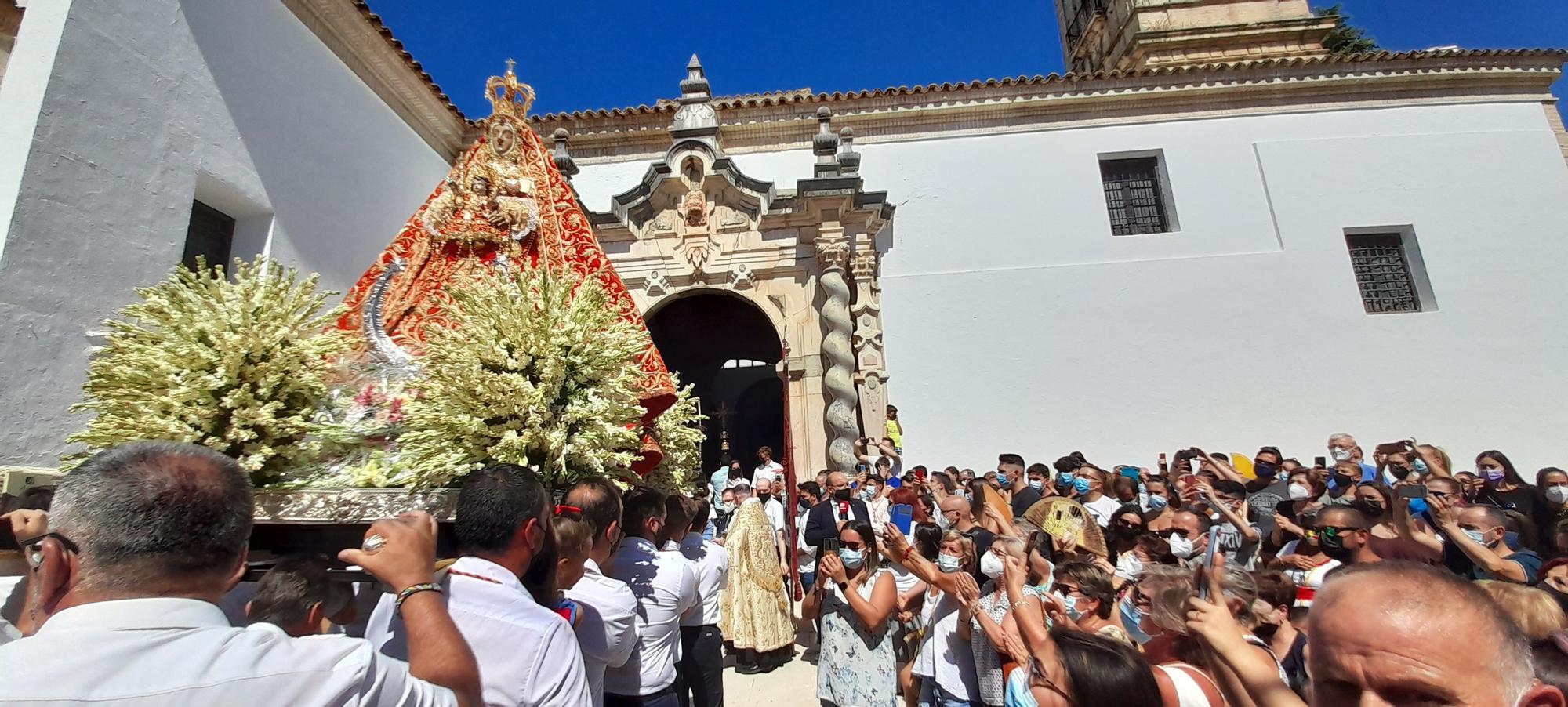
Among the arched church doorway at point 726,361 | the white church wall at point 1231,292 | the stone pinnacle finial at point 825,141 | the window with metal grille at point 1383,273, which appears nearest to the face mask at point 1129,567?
the white church wall at point 1231,292

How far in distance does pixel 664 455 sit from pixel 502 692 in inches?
60.0

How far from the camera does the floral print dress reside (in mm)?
3184

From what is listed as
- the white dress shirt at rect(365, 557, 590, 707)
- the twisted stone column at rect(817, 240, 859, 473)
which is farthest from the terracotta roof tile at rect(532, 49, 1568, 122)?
the white dress shirt at rect(365, 557, 590, 707)

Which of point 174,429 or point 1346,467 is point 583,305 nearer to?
point 174,429

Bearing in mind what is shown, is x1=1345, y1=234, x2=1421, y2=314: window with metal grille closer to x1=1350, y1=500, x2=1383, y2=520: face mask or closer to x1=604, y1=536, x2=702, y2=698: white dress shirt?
x1=1350, y1=500, x2=1383, y2=520: face mask

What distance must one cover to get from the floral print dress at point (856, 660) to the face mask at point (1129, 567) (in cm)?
115

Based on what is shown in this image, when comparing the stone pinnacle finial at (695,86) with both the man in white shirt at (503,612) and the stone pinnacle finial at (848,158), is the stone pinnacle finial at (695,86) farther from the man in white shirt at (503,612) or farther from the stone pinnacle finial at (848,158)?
the man in white shirt at (503,612)

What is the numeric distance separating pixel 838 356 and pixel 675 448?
5.59m

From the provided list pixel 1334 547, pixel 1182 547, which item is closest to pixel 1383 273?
pixel 1182 547

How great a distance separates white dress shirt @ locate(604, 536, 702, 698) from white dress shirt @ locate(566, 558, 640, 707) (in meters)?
0.38

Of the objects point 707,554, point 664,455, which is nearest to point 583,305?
point 664,455

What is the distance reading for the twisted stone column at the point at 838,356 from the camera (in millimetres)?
8172

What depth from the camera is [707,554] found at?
3.49 metres

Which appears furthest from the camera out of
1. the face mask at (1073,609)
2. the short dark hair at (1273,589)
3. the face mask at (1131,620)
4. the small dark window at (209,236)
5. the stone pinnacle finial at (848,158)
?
the stone pinnacle finial at (848,158)
